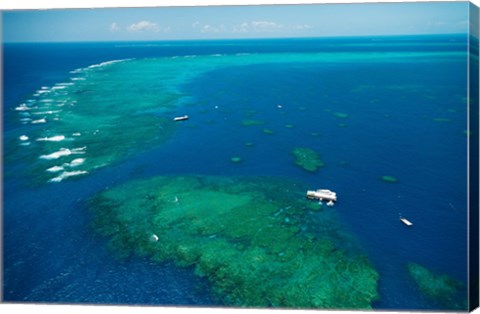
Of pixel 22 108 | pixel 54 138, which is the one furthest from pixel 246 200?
pixel 22 108

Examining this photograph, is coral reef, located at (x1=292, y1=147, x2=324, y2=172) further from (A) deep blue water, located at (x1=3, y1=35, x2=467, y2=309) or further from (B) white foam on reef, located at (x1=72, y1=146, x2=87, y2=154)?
(B) white foam on reef, located at (x1=72, y1=146, x2=87, y2=154)

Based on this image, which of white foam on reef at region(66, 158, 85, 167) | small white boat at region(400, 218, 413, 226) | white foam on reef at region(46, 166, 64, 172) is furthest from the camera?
white foam on reef at region(66, 158, 85, 167)

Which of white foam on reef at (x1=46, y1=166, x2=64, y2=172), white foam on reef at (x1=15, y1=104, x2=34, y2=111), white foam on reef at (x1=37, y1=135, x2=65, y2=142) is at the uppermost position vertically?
white foam on reef at (x1=15, y1=104, x2=34, y2=111)

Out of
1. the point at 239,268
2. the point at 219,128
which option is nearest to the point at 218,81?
the point at 219,128

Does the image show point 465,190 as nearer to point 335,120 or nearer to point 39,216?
point 335,120

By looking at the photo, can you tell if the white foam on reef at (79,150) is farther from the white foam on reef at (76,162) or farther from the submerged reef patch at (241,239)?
the submerged reef patch at (241,239)

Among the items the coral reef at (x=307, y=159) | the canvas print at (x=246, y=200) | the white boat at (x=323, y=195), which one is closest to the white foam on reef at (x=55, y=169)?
the canvas print at (x=246, y=200)

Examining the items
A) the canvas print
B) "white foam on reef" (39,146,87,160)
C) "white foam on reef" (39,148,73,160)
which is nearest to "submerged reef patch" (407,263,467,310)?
the canvas print
